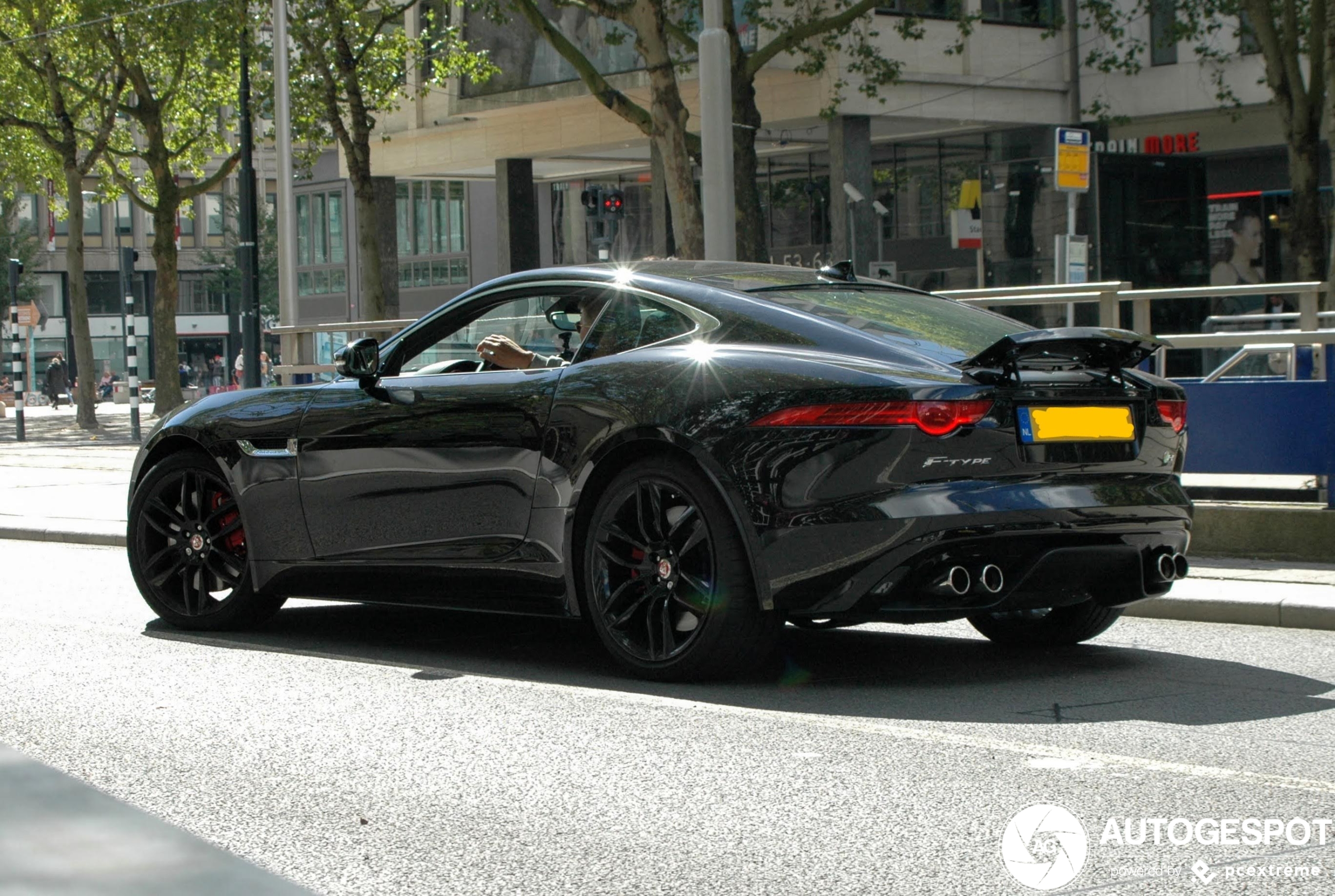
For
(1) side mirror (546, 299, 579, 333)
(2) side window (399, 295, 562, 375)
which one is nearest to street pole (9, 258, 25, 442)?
(2) side window (399, 295, 562, 375)

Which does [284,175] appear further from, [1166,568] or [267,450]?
[1166,568]

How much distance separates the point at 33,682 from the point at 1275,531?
19.6 ft

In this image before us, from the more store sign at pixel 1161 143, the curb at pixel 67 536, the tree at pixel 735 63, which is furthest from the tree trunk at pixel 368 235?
the curb at pixel 67 536

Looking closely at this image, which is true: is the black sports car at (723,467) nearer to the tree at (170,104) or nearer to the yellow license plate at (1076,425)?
the yellow license plate at (1076,425)

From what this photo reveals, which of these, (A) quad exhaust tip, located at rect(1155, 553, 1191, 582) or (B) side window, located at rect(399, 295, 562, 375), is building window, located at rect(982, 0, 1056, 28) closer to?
(B) side window, located at rect(399, 295, 562, 375)

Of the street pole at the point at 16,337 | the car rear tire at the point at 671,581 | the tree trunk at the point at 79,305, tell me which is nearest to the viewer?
the car rear tire at the point at 671,581

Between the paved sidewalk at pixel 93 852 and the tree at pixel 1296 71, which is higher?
the tree at pixel 1296 71

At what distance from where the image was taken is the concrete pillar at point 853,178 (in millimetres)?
31062

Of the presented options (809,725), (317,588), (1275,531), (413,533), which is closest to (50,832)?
(809,725)

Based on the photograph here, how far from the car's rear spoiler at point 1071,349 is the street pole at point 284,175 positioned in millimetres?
18788

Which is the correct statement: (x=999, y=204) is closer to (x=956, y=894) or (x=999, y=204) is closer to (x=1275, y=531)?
(x=1275, y=531)

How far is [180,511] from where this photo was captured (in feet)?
24.3

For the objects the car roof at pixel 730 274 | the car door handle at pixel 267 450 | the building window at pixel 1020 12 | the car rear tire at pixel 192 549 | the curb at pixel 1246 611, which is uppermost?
the building window at pixel 1020 12

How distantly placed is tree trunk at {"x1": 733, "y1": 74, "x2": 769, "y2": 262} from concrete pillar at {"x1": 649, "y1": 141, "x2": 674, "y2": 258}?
991 cm
